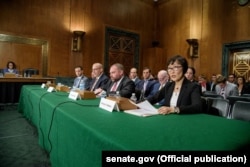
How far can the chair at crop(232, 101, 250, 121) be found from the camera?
71.7 inches

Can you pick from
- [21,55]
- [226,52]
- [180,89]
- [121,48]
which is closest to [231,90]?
[180,89]

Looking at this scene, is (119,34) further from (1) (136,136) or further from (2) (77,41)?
(1) (136,136)

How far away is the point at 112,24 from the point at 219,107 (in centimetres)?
701

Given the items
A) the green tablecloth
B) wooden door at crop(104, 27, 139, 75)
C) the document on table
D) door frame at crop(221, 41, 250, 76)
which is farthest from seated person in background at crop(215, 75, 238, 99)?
wooden door at crop(104, 27, 139, 75)

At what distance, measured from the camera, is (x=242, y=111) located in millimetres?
1865

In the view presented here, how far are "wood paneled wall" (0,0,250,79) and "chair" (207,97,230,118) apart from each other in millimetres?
5500

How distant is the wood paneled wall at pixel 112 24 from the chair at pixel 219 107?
18.0 ft

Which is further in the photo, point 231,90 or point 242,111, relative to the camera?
point 231,90

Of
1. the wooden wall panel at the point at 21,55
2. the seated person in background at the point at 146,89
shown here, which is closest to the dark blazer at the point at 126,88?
the seated person in background at the point at 146,89

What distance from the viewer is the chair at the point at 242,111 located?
182 cm

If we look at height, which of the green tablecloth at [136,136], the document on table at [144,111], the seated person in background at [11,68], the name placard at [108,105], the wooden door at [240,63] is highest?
the wooden door at [240,63]

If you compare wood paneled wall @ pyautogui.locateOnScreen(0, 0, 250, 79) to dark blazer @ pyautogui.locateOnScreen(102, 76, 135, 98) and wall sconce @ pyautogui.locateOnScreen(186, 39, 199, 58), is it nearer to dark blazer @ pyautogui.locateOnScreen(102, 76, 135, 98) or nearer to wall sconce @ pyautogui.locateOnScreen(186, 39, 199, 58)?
wall sconce @ pyautogui.locateOnScreen(186, 39, 199, 58)

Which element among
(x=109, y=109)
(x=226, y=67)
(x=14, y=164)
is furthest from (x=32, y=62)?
(x=226, y=67)

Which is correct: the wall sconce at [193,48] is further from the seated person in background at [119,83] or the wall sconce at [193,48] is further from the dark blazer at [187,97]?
the dark blazer at [187,97]
